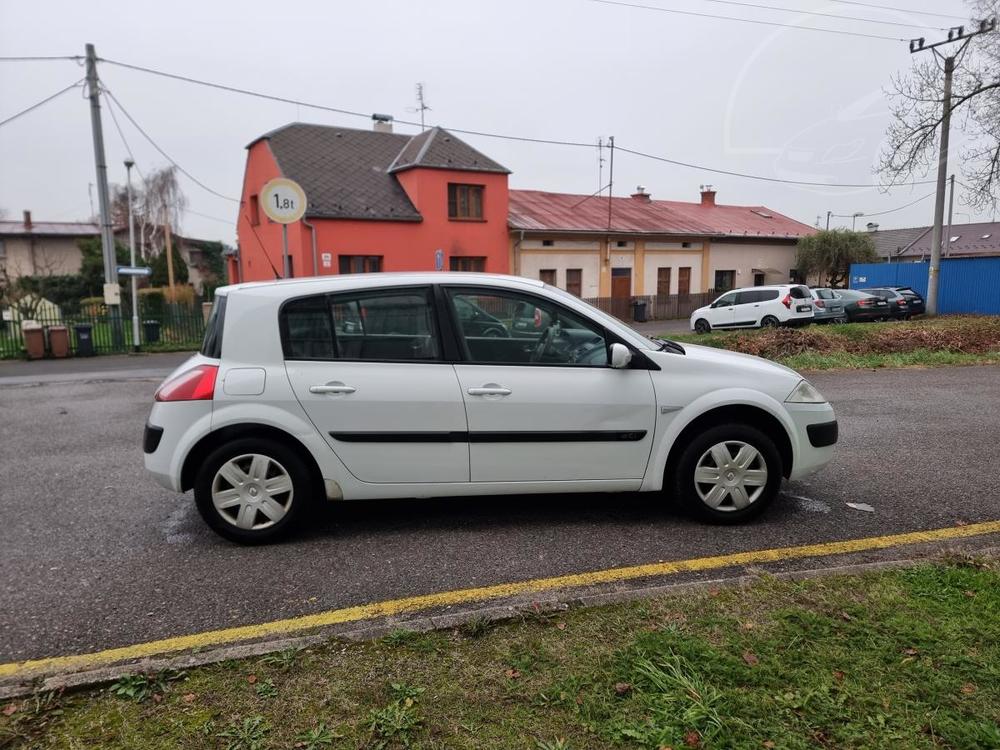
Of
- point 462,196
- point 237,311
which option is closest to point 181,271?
point 462,196

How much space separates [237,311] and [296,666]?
7.45 feet

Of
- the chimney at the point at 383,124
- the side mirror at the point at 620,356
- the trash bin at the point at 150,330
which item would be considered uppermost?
the chimney at the point at 383,124

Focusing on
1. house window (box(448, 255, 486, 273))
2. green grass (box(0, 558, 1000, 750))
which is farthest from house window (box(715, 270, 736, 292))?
green grass (box(0, 558, 1000, 750))

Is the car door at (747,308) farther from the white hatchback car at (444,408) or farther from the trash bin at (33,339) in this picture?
the trash bin at (33,339)

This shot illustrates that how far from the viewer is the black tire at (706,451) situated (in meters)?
4.26

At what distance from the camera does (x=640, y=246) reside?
110ft

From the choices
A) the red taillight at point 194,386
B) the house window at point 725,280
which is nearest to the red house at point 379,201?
the house window at point 725,280

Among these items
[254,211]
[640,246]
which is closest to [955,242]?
[640,246]

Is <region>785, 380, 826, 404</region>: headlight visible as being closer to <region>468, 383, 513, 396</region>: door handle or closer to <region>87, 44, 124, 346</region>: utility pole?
<region>468, 383, 513, 396</region>: door handle

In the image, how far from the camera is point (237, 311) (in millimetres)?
4164

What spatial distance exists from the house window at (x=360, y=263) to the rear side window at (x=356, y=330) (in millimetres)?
22337

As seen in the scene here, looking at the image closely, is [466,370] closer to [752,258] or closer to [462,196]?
[462,196]

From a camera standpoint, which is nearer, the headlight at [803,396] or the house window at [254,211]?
the headlight at [803,396]

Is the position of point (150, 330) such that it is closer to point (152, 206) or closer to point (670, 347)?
point (670, 347)
